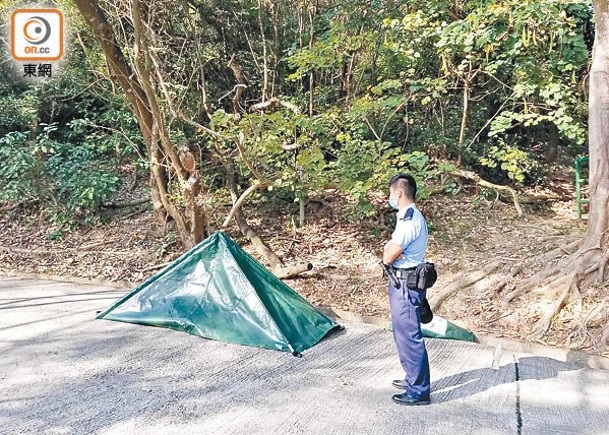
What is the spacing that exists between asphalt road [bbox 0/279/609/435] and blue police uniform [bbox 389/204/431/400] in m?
0.21

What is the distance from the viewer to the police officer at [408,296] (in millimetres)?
3107

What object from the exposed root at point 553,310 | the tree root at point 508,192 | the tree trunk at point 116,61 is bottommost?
the exposed root at point 553,310

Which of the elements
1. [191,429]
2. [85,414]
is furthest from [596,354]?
[85,414]

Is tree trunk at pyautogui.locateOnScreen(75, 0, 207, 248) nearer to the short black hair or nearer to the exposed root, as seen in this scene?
the short black hair

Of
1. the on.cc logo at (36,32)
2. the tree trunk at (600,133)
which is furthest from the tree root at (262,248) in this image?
the on.cc logo at (36,32)

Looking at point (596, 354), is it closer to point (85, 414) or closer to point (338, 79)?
point (85, 414)

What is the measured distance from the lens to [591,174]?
18.2 ft

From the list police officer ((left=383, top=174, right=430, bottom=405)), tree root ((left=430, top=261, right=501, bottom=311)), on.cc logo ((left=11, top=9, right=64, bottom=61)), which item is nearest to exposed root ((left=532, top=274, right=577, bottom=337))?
tree root ((left=430, top=261, right=501, bottom=311))

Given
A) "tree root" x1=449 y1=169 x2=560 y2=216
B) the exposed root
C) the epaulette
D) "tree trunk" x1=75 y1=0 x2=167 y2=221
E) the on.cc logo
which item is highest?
the on.cc logo

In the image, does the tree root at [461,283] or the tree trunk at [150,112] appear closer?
the tree root at [461,283]

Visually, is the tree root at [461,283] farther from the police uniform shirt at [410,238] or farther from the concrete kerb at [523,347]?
the police uniform shirt at [410,238]

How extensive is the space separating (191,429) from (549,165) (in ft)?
30.2

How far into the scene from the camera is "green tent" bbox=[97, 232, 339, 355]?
4.29 meters

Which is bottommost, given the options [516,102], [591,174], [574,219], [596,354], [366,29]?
[596,354]
